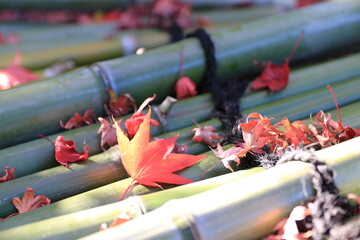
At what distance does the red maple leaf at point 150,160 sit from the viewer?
3.35 ft

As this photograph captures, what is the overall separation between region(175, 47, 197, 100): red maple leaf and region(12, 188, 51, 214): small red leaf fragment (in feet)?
1.97

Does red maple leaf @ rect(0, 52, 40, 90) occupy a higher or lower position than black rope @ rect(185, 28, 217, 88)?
higher

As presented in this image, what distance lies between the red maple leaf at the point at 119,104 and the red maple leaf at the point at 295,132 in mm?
508

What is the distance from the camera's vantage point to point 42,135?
50.4 inches

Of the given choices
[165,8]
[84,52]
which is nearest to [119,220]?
[84,52]

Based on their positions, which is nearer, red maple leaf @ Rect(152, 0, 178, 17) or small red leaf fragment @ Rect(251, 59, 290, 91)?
Answer: small red leaf fragment @ Rect(251, 59, 290, 91)

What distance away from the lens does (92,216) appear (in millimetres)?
922

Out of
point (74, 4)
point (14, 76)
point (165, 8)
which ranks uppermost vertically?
point (74, 4)

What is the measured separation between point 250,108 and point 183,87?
0.25 meters

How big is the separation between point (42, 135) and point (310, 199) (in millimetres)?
822

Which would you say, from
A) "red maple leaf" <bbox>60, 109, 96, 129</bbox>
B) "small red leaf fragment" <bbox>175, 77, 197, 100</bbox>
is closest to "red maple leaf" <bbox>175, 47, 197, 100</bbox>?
"small red leaf fragment" <bbox>175, 77, 197, 100</bbox>

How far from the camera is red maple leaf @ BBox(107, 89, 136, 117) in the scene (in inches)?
53.2

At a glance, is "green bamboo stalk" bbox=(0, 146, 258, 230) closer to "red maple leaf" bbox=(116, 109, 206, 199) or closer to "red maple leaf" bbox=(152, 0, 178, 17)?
"red maple leaf" bbox=(116, 109, 206, 199)

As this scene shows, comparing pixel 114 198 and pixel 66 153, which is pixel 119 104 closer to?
pixel 66 153
